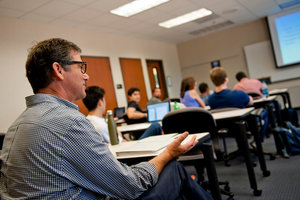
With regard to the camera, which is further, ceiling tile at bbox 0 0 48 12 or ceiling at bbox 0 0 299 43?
ceiling at bbox 0 0 299 43

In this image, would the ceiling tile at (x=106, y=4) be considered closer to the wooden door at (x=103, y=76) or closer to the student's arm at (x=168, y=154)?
the wooden door at (x=103, y=76)

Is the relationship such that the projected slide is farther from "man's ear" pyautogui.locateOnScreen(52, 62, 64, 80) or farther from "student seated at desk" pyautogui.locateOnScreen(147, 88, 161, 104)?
"man's ear" pyautogui.locateOnScreen(52, 62, 64, 80)

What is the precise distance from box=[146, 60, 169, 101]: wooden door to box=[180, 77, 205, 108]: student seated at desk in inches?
134

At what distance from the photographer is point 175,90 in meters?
8.28

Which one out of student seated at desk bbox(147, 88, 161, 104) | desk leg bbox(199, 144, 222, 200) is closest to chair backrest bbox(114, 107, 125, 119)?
student seated at desk bbox(147, 88, 161, 104)

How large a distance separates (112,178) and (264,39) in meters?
7.71

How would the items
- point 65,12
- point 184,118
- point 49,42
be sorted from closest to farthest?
point 49,42 → point 184,118 → point 65,12

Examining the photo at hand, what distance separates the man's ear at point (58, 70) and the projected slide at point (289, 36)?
286 inches

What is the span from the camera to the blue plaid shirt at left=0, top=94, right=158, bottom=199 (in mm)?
768

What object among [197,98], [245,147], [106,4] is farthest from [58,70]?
[106,4]

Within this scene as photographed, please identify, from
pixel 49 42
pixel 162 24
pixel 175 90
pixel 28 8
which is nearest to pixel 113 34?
pixel 162 24

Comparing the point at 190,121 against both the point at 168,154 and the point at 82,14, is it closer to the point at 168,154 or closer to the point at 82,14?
the point at 168,154

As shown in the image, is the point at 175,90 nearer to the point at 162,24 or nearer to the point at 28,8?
the point at 162,24

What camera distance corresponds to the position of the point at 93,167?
81cm
